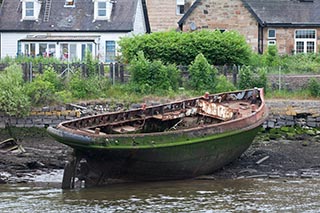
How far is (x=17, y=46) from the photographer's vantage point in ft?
174

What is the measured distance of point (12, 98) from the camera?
108 feet

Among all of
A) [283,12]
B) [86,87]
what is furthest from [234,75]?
[283,12]

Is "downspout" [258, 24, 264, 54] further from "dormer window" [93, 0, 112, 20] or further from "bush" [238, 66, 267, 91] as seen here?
"bush" [238, 66, 267, 91]

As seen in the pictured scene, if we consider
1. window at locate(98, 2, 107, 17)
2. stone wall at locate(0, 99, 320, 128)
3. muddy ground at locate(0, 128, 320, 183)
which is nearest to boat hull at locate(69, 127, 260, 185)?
muddy ground at locate(0, 128, 320, 183)

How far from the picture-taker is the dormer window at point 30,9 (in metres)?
53.5

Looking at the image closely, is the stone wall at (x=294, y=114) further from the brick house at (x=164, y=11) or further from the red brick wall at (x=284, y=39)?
the brick house at (x=164, y=11)

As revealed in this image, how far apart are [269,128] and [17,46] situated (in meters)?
23.0

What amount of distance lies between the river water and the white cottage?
26007 millimetres

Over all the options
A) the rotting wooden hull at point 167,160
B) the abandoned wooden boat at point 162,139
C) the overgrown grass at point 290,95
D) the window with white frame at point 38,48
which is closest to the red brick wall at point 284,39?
the window with white frame at point 38,48

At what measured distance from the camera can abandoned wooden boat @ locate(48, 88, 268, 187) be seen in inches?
961

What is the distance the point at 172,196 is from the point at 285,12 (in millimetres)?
27372

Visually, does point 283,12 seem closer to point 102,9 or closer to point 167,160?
point 102,9

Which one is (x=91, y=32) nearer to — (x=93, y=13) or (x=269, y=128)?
(x=93, y=13)

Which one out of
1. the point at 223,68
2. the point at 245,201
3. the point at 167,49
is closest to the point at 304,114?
the point at 223,68
